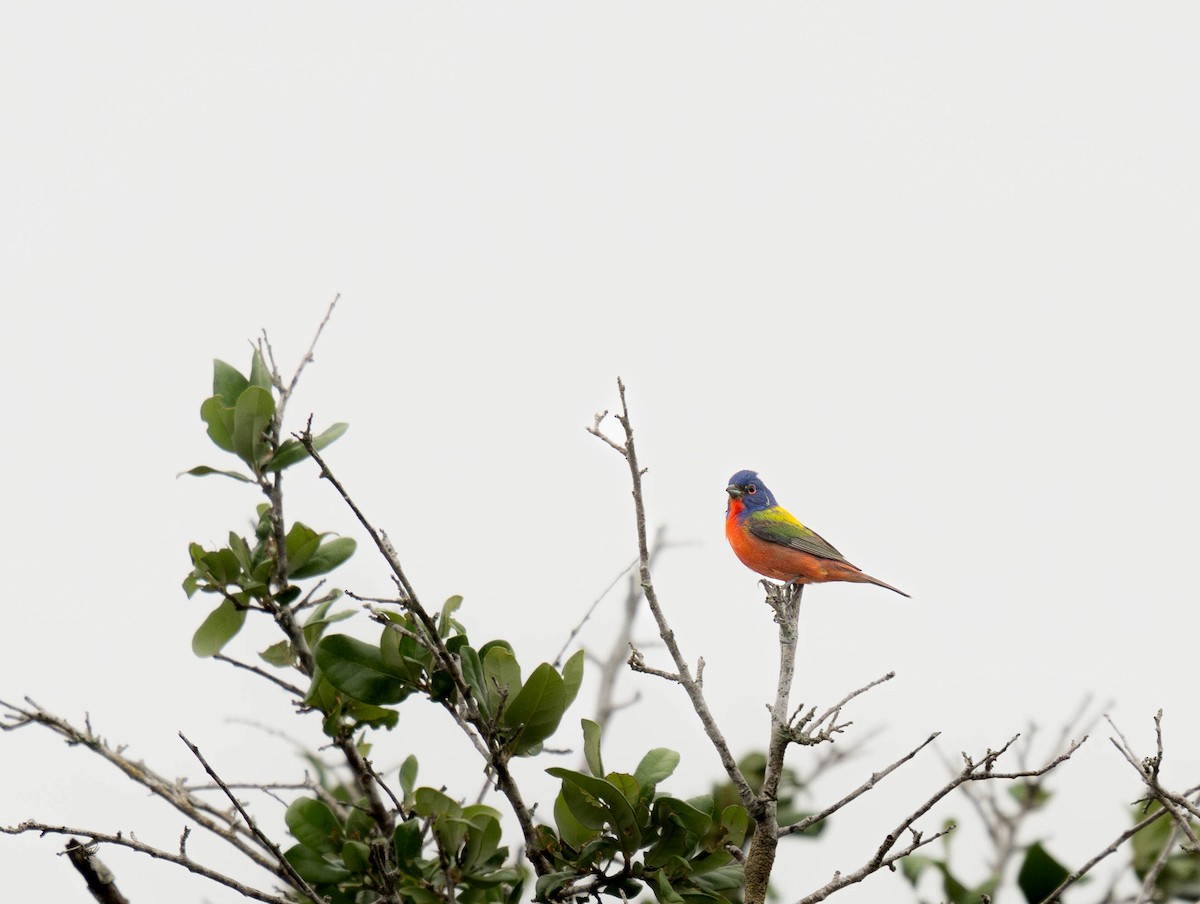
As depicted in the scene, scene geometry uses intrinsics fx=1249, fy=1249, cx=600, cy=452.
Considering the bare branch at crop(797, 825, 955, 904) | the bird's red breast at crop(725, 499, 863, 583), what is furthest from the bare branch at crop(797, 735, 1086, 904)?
the bird's red breast at crop(725, 499, 863, 583)

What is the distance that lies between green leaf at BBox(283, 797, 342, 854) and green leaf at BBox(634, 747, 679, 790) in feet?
3.14

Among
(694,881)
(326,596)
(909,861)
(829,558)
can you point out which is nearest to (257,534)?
(326,596)

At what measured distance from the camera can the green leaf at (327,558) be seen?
4141 millimetres

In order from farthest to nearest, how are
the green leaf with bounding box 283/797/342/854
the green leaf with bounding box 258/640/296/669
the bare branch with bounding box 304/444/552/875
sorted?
the green leaf with bounding box 258/640/296/669 → the green leaf with bounding box 283/797/342/854 → the bare branch with bounding box 304/444/552/875

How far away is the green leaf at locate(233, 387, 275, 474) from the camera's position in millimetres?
4121

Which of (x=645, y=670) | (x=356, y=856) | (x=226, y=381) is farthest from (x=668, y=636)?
(x=226, y=381)

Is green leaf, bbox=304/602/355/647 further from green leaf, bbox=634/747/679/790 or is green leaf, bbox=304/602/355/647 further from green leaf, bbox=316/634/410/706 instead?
green leaf, bbox=634/747/679/790

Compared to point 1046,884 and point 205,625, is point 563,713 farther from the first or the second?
point 1046,884

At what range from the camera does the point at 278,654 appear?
4.35m

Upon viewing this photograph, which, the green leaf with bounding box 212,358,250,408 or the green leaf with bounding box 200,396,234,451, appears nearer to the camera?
the green leaf with bounding box 200,396,234,451

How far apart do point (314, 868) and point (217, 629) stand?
95cm

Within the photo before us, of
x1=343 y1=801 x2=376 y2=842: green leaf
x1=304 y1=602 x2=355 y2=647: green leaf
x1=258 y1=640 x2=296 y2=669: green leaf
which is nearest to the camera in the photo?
x1=343 y1=801 x2=376 y2=842: green leaf

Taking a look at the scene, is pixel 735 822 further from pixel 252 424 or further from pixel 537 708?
pixel 252 424

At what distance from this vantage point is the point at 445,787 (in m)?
3.63
